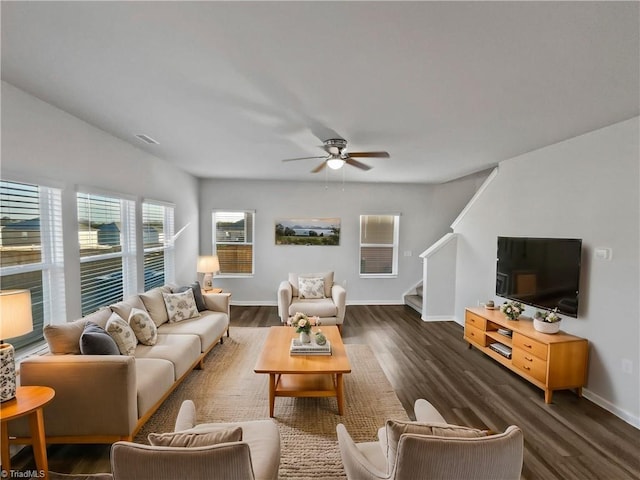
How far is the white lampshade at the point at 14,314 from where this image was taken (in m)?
1.69

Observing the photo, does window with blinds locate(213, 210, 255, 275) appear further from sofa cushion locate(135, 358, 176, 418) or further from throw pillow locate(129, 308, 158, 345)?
sofa cushion locate(135, 358, 176, 418)

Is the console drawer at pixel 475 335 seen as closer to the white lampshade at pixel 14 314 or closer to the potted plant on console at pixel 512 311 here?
the potted plant on console at pixel 512 311

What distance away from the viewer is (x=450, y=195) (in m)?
6.33

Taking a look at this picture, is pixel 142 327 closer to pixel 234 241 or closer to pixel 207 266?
pixel 207 266

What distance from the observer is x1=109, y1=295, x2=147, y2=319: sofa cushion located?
112 inches

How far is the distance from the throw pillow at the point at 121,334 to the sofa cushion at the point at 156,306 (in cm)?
75

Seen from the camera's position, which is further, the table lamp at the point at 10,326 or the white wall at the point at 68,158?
the white wall at the point at 68,158

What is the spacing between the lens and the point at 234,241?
6086mm

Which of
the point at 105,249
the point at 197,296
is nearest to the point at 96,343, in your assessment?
the point at 105,249

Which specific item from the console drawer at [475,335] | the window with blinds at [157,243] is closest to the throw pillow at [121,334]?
Answer: the window with blinds at [157,243]

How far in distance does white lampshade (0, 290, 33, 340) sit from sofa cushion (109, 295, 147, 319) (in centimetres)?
104

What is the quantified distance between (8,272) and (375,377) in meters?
3.35

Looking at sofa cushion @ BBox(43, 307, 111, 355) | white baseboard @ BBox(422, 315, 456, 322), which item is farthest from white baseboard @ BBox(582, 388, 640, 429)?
sofa cushion @ BBox(43, 307, 111, 355)

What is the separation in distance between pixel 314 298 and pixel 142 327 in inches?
107
